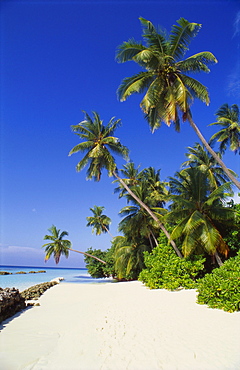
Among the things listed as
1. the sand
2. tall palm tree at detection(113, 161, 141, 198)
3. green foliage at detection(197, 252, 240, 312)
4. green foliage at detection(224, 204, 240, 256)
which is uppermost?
tall palm tree at detection(113, 161, 141, 198)

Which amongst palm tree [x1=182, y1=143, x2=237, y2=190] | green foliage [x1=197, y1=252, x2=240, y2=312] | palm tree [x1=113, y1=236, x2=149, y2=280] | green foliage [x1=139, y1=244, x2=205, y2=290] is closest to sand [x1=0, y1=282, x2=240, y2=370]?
green foliage [x1=197, y1=252, x2=240, y2=312]

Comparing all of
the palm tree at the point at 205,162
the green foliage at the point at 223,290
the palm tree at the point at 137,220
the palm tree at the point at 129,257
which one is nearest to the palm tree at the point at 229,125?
the palm tree at the point at 205,162

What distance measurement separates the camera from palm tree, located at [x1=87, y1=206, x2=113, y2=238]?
32.6 meters

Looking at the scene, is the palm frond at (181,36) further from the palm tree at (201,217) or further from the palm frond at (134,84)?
the palm tree at (201,217)

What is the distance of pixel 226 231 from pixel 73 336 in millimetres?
9959

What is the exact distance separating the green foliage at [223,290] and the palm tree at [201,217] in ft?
10.5

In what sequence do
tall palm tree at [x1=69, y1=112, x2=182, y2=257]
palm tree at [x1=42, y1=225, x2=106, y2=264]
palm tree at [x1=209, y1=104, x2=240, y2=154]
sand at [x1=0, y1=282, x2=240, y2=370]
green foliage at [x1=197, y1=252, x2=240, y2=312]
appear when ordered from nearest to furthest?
1. sand at [x1=0, y1=282, x2=240, y2=370]
2. green foliage at [x1=197, y1=252, x2=240, y2=312]
3. tall palm tree at [x1=69, y1=112, x2=182, y2=257]
4. palm tree at [x1=209, y1=104, x2=240, y2=154]
5. palm tree at [x1=42, y1=225, x2=106, y2=264]

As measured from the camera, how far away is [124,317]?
702cm

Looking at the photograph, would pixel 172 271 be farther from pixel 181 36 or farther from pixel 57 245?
pixel 57 245

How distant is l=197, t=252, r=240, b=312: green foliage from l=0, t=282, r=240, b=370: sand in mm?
283

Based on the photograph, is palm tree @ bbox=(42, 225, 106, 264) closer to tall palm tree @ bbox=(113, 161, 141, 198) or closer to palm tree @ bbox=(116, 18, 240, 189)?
tall palm tree @ bbox=(113, 161, 141, 198)

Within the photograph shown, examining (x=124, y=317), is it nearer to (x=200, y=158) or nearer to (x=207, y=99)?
(x=207, y=99)

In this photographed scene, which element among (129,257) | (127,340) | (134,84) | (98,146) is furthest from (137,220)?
(127,340)

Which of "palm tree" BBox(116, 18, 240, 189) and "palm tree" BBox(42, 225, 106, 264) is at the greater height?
"palm tree" BBox(116, 18, 240, 189)
